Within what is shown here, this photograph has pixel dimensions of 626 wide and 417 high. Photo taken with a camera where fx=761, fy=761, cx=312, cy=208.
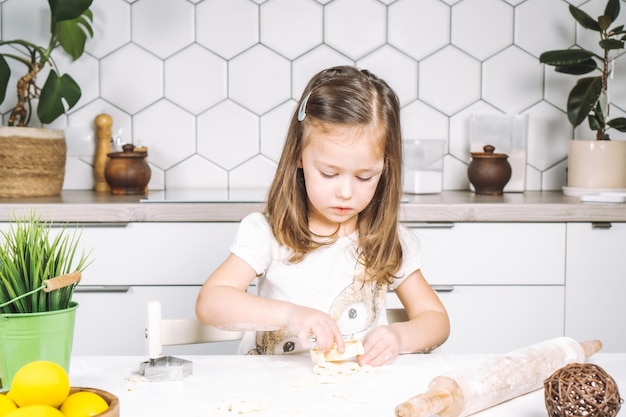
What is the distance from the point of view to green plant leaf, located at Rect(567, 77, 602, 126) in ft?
7.20

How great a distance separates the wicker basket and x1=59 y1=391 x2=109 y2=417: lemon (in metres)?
1.49

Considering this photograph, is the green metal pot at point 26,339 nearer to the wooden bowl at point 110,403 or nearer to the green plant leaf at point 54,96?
the wooden bowl at point 110,403

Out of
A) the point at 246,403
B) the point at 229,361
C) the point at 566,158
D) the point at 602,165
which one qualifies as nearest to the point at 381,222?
the point at 229,361

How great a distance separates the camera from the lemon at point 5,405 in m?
0.65

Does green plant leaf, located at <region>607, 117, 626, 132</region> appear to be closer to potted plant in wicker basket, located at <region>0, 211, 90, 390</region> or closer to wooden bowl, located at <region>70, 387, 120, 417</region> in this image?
potted plant in wicker basket, located at <region>0, 211, 90, 390</region>

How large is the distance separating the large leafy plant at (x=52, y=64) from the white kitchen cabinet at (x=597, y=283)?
4.56 ft

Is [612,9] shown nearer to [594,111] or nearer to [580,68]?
[580,68]

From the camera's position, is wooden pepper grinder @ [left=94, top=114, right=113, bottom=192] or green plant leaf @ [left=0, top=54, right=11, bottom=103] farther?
wooden pepper grinder @ [left=94, top=114, right=113, bottom=192]

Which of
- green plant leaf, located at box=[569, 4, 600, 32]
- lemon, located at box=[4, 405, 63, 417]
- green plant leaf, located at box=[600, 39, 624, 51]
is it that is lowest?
lemon, located at box=[4, 405, 63, 417]

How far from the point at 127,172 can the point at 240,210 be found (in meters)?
0.46

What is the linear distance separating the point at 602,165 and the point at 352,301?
3.77 ft

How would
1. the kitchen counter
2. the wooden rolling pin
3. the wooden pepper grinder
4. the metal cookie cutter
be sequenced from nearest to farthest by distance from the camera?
1. the wooden rolling pin
2. the metal cookie cutter
3. the kitchen counter
4. the wooden pepper grinder

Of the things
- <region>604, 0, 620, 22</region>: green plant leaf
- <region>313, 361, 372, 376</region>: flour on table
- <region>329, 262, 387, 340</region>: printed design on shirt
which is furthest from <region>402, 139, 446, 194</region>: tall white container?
<region>313, 361, 372, 376</region>: flour on table

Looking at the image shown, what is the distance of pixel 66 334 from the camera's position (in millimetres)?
889
